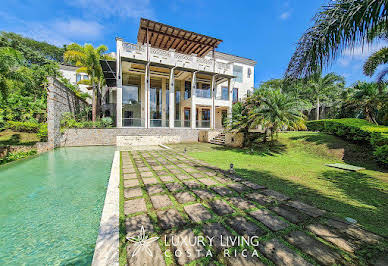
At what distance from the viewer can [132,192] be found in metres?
3.04

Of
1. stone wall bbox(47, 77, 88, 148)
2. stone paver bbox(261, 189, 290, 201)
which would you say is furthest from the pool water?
stone wall bbox(47, 77, 88, 148)

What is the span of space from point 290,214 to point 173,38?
16391mm

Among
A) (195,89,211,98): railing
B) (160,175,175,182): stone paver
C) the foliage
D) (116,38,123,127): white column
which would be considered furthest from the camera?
(195,89,211,98): railing

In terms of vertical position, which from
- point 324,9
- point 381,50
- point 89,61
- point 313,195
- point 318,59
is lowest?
point 313,195

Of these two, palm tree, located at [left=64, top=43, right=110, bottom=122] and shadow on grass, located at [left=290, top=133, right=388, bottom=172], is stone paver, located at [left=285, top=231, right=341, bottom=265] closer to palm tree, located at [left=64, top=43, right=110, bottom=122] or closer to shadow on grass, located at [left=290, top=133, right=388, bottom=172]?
shadow on grass, located at [left=290, top=133, right=388, bottom=172]

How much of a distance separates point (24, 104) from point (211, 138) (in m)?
18.4

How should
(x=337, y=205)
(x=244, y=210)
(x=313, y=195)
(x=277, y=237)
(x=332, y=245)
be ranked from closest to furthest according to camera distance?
(x=332, y=245), (x=277, y=237), (x=244, y=210), (x=337, y=205), (x=313, y=195)

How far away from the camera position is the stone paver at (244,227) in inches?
73.4

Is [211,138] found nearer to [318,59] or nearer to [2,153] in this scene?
[318,59]

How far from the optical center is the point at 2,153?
6.68 meters

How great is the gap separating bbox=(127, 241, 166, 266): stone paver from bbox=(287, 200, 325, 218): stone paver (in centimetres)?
228

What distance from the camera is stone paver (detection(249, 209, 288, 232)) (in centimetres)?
200

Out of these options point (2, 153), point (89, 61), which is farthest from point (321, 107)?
point (2, 153)

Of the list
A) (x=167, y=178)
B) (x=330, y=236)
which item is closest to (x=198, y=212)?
(x=330, y=236)
